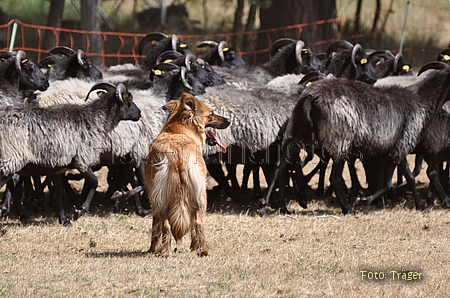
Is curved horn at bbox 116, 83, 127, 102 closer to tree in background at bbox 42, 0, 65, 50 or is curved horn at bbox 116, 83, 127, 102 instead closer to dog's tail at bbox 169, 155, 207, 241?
dog's tail at bbox 169, 155, 207, 241

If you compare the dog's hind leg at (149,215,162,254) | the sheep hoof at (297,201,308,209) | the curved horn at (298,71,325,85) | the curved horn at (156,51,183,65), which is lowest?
the sheep hoof at (297,201,308,209)

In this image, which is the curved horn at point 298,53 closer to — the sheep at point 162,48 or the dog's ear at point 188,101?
the sheep at point 162,48

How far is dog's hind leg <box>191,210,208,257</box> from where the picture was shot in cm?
718

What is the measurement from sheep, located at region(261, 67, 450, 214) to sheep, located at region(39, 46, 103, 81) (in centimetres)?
365

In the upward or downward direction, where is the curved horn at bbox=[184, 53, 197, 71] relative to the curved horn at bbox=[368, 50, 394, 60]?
upward

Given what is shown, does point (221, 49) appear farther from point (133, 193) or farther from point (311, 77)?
point (133, 193)

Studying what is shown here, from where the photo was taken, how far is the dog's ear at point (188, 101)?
751 centimetres

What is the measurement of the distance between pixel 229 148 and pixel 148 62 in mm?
3719

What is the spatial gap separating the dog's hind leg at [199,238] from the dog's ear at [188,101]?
107cm

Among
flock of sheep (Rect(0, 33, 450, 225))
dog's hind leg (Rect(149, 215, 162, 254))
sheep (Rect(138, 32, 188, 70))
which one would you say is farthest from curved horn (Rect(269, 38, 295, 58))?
dog's hind leg (Rect(149, 215, 162, 254))

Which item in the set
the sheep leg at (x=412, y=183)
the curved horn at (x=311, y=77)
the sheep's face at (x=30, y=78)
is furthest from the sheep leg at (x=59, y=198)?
the sheep leg at (x=412, y=183)

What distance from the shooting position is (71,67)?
1244 cm

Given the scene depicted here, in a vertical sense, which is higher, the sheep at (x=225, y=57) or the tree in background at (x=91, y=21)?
the tree in background at (x=91, y=21)

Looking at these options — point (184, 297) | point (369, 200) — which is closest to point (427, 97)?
point (369, 200)
